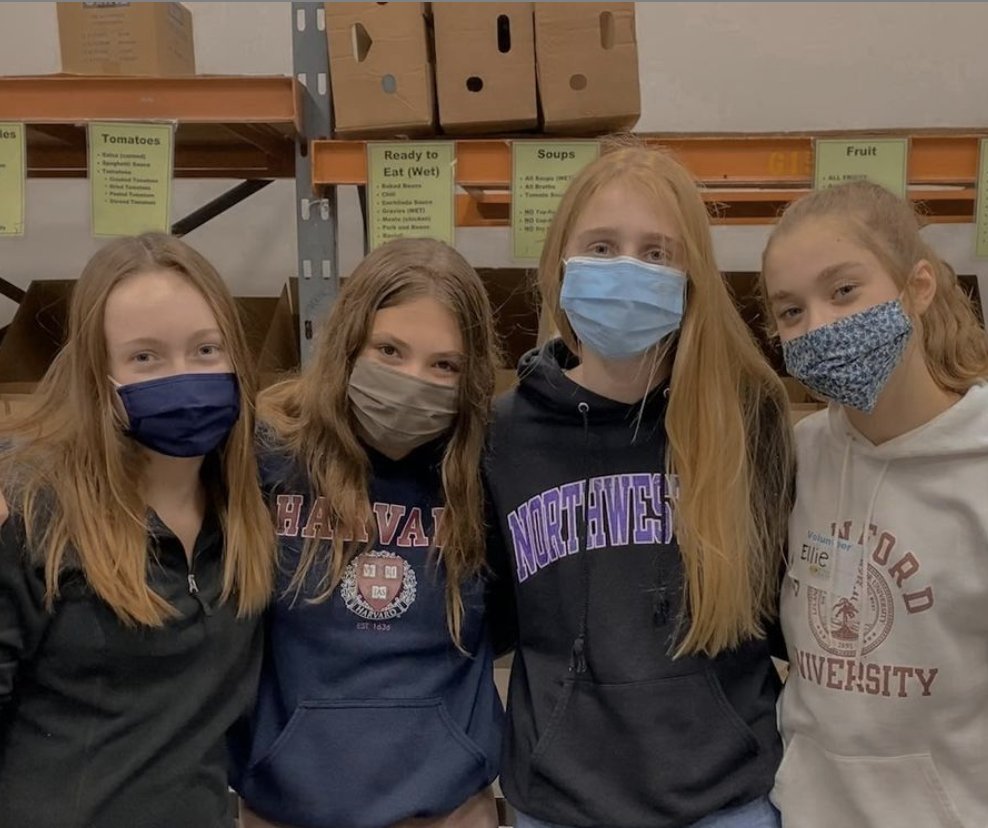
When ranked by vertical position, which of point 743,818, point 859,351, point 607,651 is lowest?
point 743,818

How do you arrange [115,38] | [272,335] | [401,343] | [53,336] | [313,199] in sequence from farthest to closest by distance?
[53,336]
[272,335]
[115,38]
[313,199]
[401,343]

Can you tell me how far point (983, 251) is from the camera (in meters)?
1.66

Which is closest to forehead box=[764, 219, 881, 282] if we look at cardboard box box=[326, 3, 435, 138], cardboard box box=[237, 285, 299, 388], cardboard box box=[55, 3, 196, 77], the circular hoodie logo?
the circular hoodie logo

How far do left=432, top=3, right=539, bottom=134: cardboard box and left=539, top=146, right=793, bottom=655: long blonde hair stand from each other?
1.64 ft

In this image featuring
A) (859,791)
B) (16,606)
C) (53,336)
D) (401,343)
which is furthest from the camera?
(53,336)

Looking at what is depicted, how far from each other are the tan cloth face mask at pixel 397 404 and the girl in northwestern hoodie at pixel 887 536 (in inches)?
18.1

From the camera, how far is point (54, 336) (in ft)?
7.98

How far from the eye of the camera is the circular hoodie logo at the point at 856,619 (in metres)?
1.17

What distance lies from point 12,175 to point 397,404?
0.92 meters

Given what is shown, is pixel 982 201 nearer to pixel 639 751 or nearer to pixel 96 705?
pixel 639 751

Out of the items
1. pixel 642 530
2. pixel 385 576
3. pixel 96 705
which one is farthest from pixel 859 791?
pixel 96 705

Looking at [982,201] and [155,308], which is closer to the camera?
[155,308]

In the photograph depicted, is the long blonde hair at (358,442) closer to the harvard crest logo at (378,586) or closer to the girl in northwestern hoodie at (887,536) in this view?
the harvard crest logo at (378,586)

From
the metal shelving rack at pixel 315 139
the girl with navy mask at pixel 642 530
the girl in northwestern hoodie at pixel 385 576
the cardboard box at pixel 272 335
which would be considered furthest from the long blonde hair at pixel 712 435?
the cardboard box at pixel 272 335
